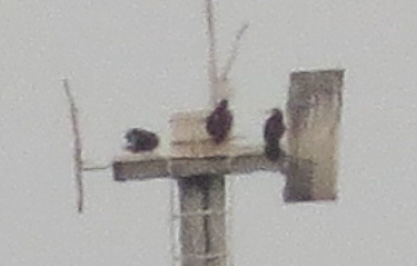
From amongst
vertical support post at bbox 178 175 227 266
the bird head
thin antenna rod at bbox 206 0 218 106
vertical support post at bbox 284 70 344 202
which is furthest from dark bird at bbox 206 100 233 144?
vertical support post at bbox 284 70 344 202

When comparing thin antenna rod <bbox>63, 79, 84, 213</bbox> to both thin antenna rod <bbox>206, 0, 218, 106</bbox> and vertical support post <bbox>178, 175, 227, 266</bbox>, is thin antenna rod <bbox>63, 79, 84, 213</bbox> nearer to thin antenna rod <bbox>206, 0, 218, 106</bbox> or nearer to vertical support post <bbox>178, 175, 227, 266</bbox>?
vertical support post <bbox>178, 175, 227, 266</bbox>

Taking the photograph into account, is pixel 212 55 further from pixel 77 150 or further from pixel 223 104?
pixel 77 150

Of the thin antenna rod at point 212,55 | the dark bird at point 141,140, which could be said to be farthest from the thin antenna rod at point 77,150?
the thin antenna rod at point 212,55

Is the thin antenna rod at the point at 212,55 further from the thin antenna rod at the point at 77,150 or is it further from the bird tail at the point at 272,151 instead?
the thin antenna rod at the point at 77,150

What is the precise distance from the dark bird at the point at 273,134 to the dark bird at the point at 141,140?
0.59 m

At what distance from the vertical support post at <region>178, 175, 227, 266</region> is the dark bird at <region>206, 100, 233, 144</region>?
28 cm

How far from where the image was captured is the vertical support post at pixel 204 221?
6238mm

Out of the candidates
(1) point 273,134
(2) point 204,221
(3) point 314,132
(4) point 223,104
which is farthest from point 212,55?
(2) point 204,221

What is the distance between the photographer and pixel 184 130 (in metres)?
6.09

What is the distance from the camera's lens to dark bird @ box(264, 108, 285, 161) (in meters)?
6.14

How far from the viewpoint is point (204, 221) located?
20.5ft

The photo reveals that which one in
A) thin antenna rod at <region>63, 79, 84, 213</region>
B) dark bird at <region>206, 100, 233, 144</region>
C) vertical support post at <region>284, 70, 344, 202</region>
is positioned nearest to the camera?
dark bird at <region>206, 100, 233, 144</region>

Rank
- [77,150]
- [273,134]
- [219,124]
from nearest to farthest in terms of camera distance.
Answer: [219,124] → [273,134] → [77,150]

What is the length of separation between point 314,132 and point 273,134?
0.32m
